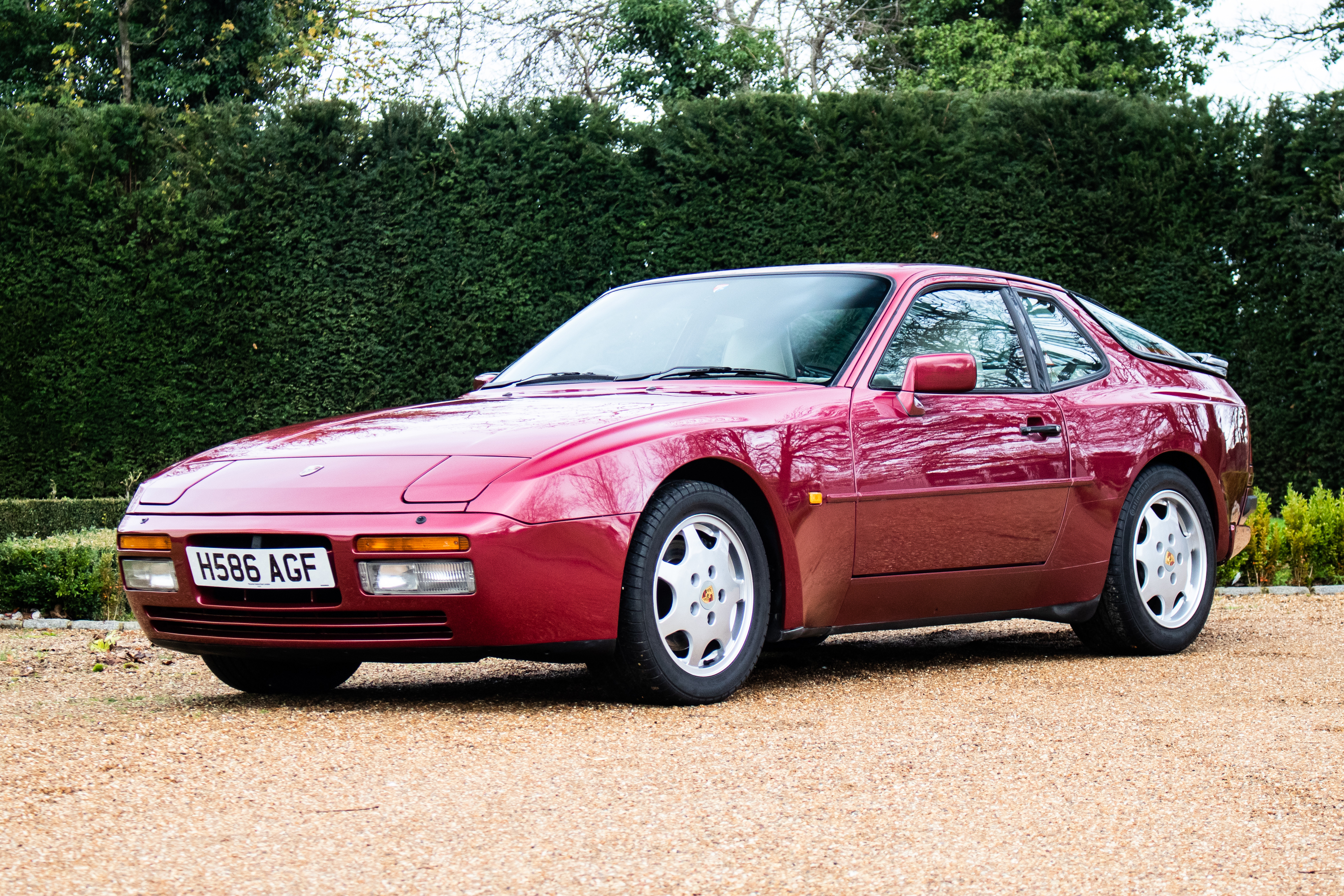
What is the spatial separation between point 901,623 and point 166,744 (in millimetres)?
2534

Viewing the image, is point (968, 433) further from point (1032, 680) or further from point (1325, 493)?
point (1325, 493)

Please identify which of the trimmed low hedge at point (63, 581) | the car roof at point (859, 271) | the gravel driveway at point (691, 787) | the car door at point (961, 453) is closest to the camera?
the gravel driveway at point (691, 787)

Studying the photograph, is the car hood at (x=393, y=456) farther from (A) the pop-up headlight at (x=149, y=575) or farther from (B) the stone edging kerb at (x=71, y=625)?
(B) the stone edging kerb at (x=71, y=625)

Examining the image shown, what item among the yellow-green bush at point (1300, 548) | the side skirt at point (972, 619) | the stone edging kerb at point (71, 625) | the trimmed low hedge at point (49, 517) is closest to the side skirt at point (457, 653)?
the side skirt at point (972, 619)

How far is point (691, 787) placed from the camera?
357 cm

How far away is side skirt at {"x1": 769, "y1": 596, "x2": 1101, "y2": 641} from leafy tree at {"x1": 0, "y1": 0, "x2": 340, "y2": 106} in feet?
69.4

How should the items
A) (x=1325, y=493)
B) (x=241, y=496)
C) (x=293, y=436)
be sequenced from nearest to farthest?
1. (x=241, y=496)
2. (x=293, y=436)
3. (x=1325, y=493)

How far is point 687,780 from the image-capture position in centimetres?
365

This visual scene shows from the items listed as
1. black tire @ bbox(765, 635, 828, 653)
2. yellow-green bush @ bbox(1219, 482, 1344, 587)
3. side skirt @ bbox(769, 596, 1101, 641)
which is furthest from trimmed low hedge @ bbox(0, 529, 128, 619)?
yellow-green bush @ bbox(1219, 482, 1344, 587)

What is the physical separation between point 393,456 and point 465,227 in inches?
363

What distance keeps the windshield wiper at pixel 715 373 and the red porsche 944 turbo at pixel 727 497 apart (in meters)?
0.02

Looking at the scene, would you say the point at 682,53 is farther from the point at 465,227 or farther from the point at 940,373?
the point at 940,373

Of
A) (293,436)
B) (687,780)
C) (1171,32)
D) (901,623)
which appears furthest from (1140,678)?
(1171,32)

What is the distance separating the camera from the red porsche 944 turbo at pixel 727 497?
4363mm
